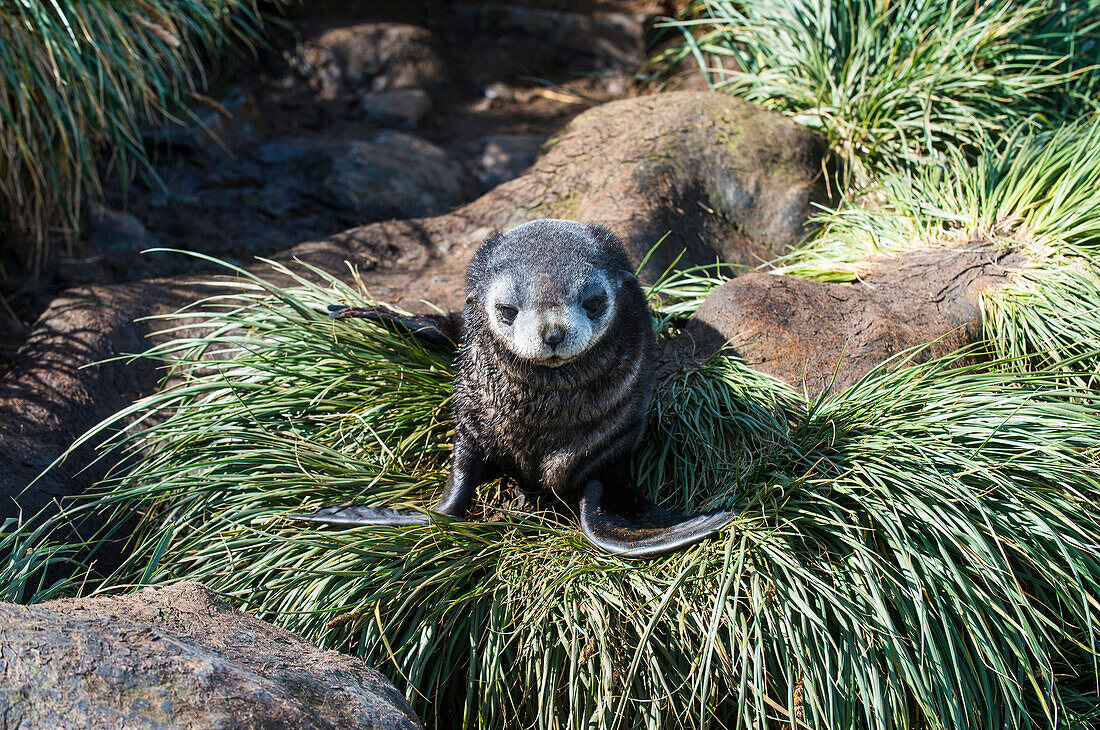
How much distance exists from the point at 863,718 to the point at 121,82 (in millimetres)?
5829

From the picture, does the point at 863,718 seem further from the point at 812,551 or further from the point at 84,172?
the point at 84,172

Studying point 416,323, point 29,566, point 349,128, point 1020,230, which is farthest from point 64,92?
point 1020,230

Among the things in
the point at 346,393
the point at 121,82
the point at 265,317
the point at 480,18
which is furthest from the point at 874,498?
A: the point at 480,18

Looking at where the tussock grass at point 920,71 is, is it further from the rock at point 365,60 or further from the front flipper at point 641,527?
the rock at point 365,60

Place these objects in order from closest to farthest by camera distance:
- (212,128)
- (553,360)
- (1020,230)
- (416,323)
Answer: (553,360) < (416,323) < (1020,230) < (212,128)

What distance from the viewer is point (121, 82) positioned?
17.5 feet

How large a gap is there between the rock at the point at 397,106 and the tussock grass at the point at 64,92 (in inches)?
83.6

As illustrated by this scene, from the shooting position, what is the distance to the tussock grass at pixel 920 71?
16.4 ft

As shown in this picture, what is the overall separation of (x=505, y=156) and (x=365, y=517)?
492 centimetres

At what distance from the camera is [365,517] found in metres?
2.95

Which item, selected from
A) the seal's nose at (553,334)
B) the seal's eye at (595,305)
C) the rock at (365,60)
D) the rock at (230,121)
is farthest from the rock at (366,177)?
the seal's nose at (553,334)

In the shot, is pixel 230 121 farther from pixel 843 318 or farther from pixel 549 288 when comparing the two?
pixel 843 318

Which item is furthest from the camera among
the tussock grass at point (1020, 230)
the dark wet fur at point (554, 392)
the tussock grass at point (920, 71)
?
the tussock grass at point (920, 71)

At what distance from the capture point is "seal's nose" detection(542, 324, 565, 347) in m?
2.55
